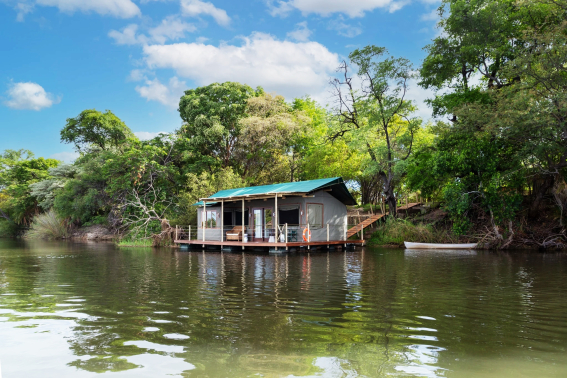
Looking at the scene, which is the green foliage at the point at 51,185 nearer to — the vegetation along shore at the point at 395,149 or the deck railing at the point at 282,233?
the vegetation along shore at the point at 395,149

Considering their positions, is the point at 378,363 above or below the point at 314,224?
below

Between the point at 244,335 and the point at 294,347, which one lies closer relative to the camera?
the point at 294,347

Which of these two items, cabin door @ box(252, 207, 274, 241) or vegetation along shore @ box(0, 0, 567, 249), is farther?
cabin door @ box(252, 207, 274, 241)

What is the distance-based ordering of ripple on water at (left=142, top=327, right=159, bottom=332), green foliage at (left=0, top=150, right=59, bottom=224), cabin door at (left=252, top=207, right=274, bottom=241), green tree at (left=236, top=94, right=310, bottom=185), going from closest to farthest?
ripple on water at (left=142, top=327, right=159, bottom=332), cabin door at (left=252, top=207, right=274, bottom=241), green tree at (left=236, top=94, right=310, bottom=185), green foliage at (left=0, top=150, right=59, bottom=224)

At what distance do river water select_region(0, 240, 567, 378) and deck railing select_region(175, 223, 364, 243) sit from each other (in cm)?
993

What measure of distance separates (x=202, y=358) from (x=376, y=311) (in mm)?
3384

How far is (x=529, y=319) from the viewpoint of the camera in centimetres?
630

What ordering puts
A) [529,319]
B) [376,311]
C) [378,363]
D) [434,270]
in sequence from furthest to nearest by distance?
1. [434,270]
2. [376,311]
3. [529,319]
4. [378,363]

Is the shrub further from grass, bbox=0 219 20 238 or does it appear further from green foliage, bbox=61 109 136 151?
grass, bbox=0 219 20 238

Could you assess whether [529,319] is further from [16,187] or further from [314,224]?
[16,187]

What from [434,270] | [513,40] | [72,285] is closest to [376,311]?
[434,270]

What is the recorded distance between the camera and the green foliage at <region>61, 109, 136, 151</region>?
41.8 metres

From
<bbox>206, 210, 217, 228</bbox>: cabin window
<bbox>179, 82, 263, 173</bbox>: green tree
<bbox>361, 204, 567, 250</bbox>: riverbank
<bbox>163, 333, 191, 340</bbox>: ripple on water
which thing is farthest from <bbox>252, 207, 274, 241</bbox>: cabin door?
<bbox>163, 333, 191, 340</bbox>: ripple on water

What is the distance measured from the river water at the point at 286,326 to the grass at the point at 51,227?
2915 centimetres
